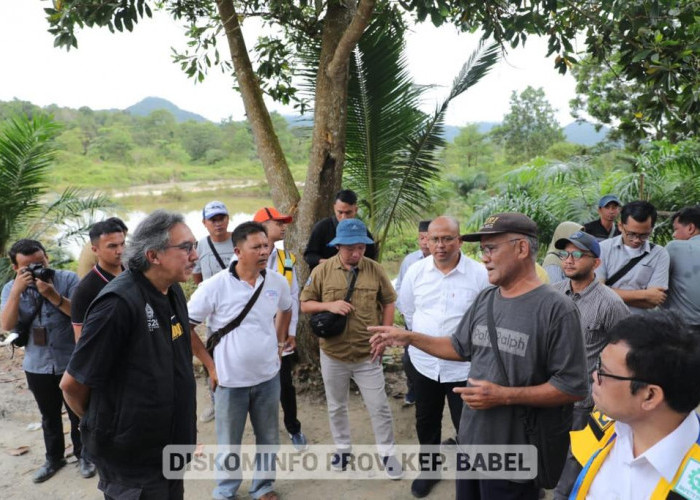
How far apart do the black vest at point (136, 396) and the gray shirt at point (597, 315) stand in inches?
81.6

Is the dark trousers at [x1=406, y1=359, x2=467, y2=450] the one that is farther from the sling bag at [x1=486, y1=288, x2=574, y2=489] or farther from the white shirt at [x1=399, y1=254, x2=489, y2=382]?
the sling bag at [x1=486, y1=288, x2=574, y2=489]

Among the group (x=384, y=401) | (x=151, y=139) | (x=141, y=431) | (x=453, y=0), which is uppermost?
(x=151, y=139)

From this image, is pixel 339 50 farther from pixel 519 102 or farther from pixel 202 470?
pixel 519 102

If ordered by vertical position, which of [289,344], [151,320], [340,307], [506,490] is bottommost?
[506,490]

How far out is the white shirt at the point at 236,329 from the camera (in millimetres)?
3020

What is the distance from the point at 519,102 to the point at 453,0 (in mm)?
36995

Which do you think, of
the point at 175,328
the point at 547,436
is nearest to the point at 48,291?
the point at 175,328

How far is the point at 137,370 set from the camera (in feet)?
6.70

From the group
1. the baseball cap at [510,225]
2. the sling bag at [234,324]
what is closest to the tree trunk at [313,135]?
the sling bag at [234,324]

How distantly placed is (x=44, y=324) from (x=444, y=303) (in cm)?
284

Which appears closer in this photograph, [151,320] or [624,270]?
[151,320]

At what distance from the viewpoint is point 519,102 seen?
37562 millimetres

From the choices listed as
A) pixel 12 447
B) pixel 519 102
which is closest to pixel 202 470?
pixel 12 447

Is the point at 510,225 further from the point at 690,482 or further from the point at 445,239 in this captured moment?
the point at 690,482
